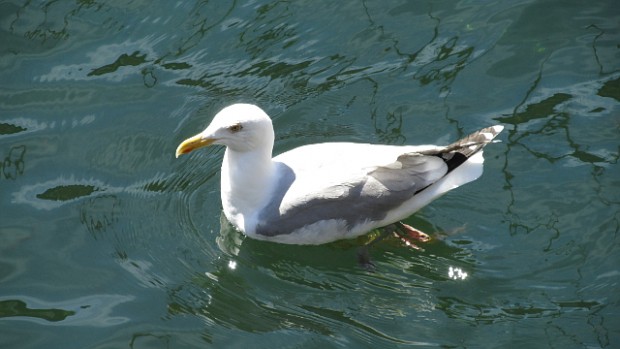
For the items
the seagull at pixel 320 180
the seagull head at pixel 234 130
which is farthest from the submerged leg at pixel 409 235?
the seagull head at pixel 234 130

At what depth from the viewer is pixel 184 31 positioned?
861cm

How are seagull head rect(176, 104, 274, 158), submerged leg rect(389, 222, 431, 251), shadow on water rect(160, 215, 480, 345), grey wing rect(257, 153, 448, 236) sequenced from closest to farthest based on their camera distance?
shadow on water rect(160, 215, 480, 345) < seagull head rect(176, 104, 274, 158) < grey wing rect(257, 153, 448, 236) < submerged leg rect(389, 222, 431, 251)

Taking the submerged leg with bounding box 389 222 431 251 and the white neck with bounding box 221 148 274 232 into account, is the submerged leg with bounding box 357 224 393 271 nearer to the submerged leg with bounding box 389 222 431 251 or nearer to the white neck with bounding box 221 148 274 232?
the submerged leg with bounding box 389 222 431 251

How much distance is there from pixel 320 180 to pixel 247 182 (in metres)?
0.54

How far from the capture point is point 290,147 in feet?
24.9

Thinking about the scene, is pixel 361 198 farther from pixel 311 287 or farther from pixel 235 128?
pixel 235 128

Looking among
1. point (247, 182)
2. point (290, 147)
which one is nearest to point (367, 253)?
point (247, 182)

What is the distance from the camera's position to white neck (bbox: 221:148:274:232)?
6629 millimetres

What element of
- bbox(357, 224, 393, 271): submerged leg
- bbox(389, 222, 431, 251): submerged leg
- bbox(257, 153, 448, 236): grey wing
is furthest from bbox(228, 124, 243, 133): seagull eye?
bbox(389, 222, 431, 251): submerged leg

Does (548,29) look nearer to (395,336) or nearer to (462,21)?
(462,21)

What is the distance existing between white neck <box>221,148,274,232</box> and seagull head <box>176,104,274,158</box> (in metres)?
0.12

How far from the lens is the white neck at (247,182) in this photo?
663 centimetres

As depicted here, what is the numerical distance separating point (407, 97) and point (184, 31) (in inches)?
88.7

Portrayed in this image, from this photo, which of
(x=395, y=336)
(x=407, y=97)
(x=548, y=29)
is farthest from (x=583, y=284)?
(x=548, y=29)
